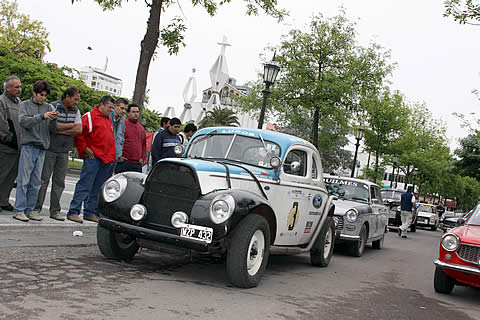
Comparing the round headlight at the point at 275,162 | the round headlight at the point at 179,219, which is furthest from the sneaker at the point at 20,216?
the round headlight at the point at 275,162

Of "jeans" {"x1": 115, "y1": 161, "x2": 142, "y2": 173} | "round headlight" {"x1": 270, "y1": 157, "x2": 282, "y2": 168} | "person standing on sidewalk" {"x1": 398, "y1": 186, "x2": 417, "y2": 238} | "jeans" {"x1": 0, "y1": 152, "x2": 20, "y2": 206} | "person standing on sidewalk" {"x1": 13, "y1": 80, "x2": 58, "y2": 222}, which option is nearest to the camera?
"round headlight" {"x1": 270, "y1": 157, "x2": 282, "y2": 168}

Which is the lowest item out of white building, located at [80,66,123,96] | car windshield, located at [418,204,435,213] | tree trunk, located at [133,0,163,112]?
car windshield, located at [418,204,435,213]

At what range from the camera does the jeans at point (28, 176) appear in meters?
7.43

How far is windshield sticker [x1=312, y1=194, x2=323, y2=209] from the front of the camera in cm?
765

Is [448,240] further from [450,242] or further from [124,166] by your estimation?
[124,166]

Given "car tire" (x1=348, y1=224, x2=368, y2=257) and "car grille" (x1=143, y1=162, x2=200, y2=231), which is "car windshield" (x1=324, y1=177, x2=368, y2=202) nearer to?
"car tire" (x1=348, y1=224, x2=368, y2=257)

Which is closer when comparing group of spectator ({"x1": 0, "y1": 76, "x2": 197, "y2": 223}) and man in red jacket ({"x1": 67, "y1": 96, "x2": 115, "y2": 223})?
group of spectator ({"x1": 0, "y1": 76, "x2": 197, "y2": 223})

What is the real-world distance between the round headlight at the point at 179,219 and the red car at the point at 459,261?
3754 mm

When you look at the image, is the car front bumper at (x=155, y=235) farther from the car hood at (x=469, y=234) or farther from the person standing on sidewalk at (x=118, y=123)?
the car hood at (x=469, y=234)

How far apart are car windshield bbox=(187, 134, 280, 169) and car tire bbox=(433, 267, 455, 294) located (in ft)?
9.59

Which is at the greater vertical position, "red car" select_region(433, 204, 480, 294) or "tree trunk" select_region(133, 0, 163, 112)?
"tree trunk" select_region(133, 0, 163, 112)

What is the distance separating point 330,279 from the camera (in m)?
7.32

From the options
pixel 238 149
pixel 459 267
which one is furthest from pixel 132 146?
pixel 459 267

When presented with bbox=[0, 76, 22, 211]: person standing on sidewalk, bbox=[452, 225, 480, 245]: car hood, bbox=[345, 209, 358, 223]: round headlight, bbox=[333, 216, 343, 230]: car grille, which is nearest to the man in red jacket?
bbox=[0, 76, 22, 211]: person standing on sidewalk
